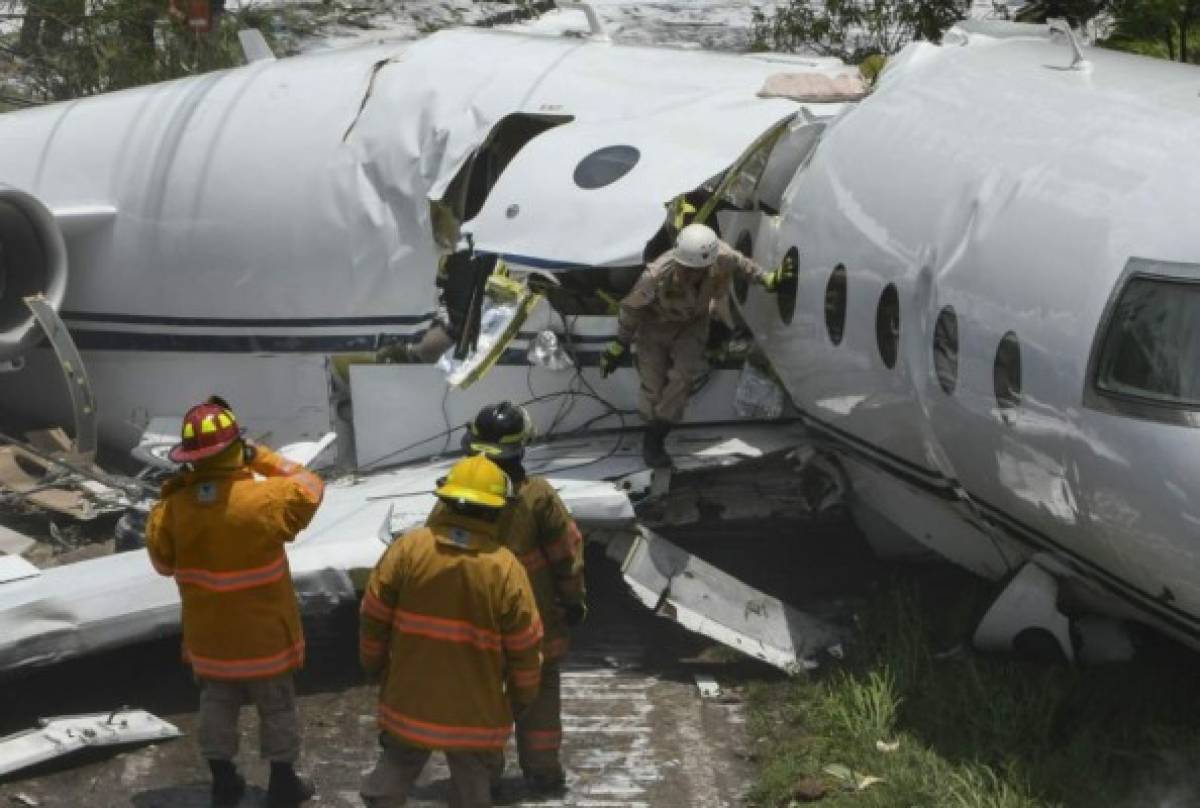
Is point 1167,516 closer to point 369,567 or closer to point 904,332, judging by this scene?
point 904,332

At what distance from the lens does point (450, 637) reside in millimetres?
7320

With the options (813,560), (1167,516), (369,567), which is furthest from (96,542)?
(1167,516)

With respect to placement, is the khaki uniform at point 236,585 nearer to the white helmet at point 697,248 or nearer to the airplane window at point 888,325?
the white helmet at point 697,248

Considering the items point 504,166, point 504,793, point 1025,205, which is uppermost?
point 1025,205

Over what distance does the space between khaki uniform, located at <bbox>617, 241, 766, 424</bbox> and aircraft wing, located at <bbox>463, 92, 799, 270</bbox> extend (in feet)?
1.01

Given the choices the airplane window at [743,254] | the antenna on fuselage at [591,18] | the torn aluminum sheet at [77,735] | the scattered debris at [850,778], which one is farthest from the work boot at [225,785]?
the antenna on fuselage at [591,18]

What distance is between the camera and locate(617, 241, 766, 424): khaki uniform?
10.6 meters

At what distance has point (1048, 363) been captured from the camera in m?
8.13

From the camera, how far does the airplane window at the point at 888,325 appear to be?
945cm

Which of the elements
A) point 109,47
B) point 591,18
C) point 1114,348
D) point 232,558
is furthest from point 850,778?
point 109,47

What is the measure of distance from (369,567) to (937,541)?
2.89 meters

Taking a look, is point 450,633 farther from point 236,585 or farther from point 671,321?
point 671,321

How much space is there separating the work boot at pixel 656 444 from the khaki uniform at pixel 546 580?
2.30 m

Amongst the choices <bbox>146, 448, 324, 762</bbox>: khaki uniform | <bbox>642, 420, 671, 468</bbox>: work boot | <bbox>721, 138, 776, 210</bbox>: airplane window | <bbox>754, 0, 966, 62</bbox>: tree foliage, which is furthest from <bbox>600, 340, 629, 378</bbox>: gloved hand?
<bbox>754, 0, 966, 62</bbox>: tree foliage
